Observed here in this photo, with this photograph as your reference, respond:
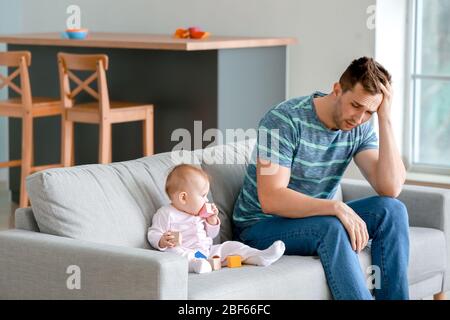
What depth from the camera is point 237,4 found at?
5863 millimetres

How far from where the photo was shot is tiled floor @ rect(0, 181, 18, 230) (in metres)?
5.27

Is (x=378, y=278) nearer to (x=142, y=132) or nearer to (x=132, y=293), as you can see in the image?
(x=132, y=293)

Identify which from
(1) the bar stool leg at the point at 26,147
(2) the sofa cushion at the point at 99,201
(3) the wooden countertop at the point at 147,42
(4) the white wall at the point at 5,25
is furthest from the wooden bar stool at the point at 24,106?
(2) the sofa cushion at the point at 99,201

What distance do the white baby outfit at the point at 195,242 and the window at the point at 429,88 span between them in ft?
9.14

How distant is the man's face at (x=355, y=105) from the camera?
2945 mm

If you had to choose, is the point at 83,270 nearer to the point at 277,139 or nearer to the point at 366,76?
the point at 277,139

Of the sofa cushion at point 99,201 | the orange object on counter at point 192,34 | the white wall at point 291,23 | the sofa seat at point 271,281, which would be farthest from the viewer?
the white wall at point 291,23

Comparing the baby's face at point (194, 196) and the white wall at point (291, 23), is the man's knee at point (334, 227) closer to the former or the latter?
the baby's face at point (194, 196)

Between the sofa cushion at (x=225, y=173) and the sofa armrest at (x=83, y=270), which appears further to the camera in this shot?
the sofa cushion at (x=225, y=173)

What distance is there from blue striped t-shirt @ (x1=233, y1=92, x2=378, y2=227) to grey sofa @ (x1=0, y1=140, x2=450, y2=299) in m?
0.15

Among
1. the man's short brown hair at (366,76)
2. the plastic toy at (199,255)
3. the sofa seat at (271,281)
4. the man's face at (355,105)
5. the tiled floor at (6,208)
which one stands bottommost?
the tiled floor at (6,208)

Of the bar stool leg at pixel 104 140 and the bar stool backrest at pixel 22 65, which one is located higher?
the bar stool backrest at pixel 22 65

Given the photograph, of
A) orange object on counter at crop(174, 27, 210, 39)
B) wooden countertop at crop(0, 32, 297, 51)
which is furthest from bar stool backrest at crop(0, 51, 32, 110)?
orange object on counter at crop(174, 27, 210, 39)

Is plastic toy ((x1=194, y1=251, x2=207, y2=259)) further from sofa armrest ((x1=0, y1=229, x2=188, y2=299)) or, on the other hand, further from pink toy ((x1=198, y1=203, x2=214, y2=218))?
sofa armrest ((x1=0, y1=229, x2=188, y2=299))
